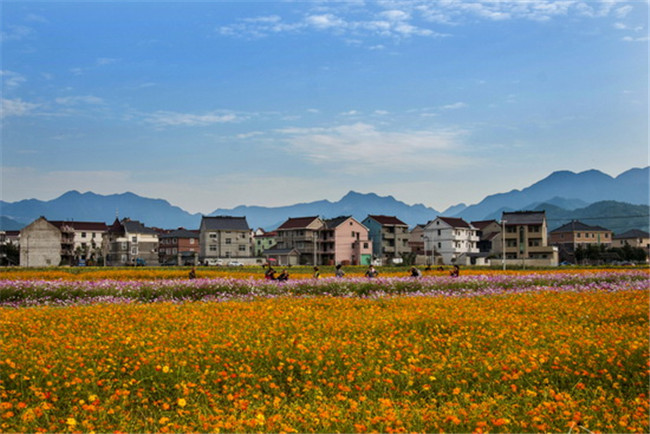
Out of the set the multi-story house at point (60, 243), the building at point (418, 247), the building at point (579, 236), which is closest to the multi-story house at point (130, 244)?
the multi-story house at point (60, 243)

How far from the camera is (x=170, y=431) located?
7090 millimetres

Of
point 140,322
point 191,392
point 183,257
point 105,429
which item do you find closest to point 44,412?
point 105,429

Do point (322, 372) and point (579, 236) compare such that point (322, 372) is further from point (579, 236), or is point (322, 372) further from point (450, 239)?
point (579, 236)

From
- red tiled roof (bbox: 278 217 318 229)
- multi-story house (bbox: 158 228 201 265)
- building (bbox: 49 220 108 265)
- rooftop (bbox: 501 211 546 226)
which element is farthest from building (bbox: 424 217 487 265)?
building (bbox: 49 220 108 265)

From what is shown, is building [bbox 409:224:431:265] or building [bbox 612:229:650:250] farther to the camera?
building [bbox 612:229:650:250]

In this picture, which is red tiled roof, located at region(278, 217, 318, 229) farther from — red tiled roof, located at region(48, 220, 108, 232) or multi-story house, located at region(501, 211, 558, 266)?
red tiled roof, located at region(48, 220, 108, 232)

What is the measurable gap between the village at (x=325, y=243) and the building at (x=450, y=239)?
0.17 metres

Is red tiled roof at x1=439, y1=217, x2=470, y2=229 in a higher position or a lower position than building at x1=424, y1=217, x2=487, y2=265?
higher

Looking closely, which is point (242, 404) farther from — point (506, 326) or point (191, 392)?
point (506, 326)

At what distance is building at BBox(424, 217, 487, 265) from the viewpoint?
98625mm

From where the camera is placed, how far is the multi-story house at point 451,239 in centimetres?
9875

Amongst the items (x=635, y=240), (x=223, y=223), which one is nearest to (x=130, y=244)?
(x=223, y=223)

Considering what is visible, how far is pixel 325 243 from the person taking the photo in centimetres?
9369

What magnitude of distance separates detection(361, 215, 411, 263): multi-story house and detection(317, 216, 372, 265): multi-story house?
5.92m
